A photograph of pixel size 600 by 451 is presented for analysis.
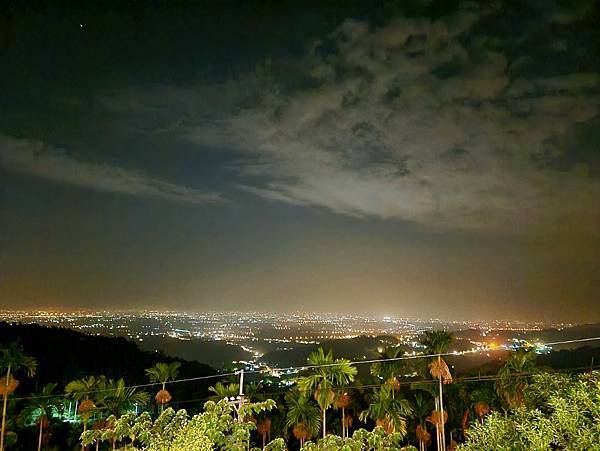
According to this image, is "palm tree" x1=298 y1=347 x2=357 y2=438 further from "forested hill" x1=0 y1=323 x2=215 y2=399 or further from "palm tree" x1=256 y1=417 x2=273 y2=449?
"forested hill" x1=0 y1=323 x2=215 y2=399

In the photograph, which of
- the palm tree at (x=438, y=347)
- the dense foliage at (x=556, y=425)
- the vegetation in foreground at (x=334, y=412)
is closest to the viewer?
the dense foliage at (x=556, y=425)

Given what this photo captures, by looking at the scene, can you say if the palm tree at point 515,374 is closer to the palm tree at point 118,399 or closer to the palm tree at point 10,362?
the palm tree at point 118,399

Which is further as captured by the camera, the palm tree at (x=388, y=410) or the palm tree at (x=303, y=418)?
the palm tree at (x=303, y=418)

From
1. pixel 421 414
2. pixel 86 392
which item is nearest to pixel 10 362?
pixel 86 392

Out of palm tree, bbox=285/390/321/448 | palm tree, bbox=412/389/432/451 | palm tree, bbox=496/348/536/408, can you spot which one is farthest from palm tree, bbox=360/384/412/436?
palm tree, bbox=412/389/432/451

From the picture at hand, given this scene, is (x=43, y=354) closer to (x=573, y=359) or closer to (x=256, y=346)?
(x=573, y=359)

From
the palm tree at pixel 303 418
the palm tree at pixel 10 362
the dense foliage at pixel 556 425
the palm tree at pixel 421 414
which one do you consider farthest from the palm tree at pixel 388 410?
the dense foliage at pixel 556 425

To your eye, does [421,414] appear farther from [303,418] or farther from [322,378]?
[322,378]
